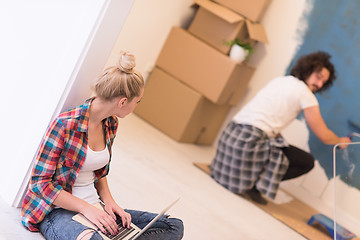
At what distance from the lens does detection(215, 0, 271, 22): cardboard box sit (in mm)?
3789

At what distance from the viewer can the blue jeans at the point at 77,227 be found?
157 cm

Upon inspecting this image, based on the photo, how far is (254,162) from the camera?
3258 mm

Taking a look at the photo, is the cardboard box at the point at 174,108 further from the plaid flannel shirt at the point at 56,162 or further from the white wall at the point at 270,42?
the plaid flannel shirt at the point at 56,162

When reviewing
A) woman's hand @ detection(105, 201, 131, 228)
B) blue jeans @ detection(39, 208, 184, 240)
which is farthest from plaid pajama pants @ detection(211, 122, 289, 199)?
woman's hand @ detection(105, 201, 131, 228)

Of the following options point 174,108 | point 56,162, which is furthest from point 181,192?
point 56,162

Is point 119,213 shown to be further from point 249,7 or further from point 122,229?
point 249,7

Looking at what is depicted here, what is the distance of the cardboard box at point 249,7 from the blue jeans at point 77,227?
2.35 metres

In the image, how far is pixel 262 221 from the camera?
9.82ft

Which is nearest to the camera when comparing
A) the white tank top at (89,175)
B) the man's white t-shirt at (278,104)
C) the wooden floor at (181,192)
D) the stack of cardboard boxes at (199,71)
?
the white tank top at (89,175)

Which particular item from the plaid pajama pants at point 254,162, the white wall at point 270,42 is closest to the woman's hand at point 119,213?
the plaid pajama pants at point 254,162

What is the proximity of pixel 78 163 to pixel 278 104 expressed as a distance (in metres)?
1.85

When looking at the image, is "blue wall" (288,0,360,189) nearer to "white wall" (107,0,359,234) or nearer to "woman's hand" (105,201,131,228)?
"white wall" (107,0,359,234)

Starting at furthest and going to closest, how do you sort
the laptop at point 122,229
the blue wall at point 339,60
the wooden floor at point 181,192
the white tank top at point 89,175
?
the blue wall at point 339,60, the wooden floor at point 181,192, the white tank top at point 89,175, the laptop at point 122,229

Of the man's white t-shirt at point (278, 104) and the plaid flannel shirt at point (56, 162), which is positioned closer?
the plaid flannel shirt at point (56, 162)
